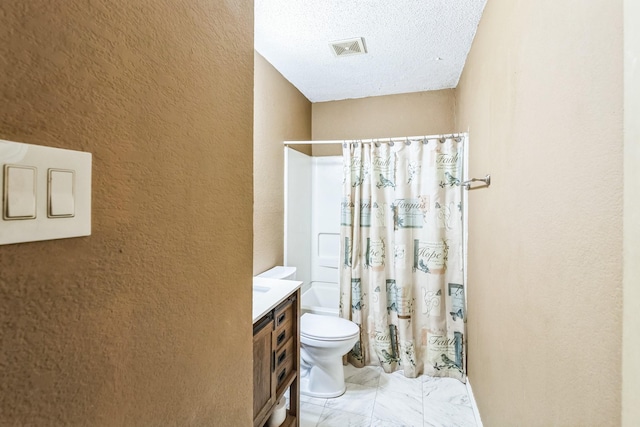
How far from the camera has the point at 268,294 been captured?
57.4 inches

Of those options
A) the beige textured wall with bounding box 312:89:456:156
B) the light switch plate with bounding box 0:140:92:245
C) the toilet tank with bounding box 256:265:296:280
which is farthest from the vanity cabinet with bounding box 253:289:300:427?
the beige textured wall with bounding box 312:89:456:156

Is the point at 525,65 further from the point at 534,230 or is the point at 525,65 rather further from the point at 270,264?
the point at 270,264

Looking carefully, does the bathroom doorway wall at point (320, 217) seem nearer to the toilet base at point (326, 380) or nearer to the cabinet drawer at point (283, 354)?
the toilet base at point (326, 380)

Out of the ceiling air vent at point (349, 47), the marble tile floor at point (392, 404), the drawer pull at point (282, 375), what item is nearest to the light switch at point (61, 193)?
the drawer pull at point (282, 375)

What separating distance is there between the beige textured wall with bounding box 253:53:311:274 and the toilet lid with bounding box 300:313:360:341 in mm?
511

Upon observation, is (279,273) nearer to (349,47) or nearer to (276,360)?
(276,360)

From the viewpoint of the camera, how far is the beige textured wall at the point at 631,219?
50 cm

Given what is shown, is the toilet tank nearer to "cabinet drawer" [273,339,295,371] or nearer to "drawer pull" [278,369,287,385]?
"cabinet drawer" [273,339,295,371]

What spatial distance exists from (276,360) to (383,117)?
7.89ft

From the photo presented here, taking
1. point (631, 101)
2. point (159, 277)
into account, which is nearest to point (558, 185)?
point (631, 101)

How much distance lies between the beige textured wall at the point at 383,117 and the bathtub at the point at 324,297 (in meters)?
1.35

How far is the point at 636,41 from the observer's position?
1.64 ft

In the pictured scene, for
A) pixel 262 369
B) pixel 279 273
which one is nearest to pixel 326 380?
pixel 279 273

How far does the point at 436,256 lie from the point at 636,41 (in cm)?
186
